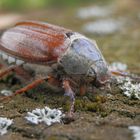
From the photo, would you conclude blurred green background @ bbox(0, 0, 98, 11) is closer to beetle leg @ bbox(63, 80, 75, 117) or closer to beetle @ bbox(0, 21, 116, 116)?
beetle @ bbox(0, 21, 116, 116)

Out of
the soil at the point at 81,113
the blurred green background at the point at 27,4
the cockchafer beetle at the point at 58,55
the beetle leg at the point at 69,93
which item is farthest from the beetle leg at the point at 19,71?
the blurred green background at the point at 27,4

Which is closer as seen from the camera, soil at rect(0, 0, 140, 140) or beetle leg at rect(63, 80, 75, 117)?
soil at rect(0, 0, 140, 140)

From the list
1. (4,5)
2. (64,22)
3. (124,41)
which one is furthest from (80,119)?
(4,5)

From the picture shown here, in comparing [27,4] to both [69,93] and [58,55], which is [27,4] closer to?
[58,55]

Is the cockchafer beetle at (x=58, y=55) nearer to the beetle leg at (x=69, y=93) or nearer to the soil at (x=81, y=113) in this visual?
the beetle leg at (x=69, y=93)

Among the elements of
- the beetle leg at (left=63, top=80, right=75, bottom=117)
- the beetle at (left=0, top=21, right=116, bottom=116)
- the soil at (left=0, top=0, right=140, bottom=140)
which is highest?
the beetle at (left=0, top=21, right=116, bottom=116)

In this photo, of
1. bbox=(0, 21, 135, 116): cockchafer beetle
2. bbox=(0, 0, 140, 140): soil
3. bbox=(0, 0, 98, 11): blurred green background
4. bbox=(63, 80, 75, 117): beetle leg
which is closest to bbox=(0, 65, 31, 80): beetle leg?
bbox=(0, 21, 135, 116): cockchafer beetle

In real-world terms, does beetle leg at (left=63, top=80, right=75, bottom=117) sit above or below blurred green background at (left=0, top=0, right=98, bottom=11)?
below

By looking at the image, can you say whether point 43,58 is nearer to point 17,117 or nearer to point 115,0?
point 17,117
